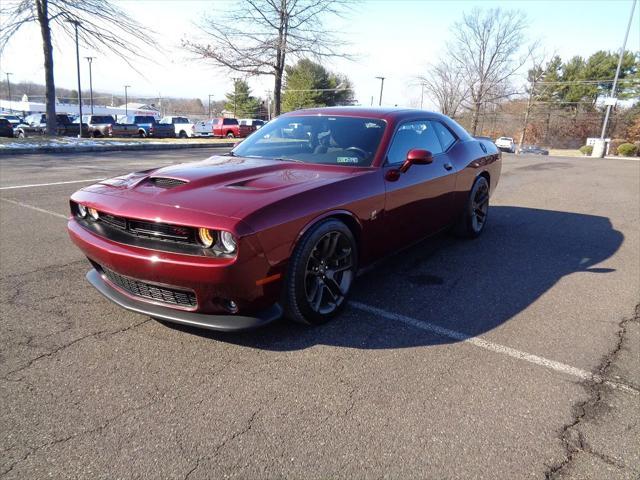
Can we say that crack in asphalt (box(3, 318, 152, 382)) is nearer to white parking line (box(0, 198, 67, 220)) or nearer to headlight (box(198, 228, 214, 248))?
headlight (box(198, 228, 214, 248))

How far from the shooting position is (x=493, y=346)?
9.73 ft

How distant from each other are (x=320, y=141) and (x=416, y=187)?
903 mm

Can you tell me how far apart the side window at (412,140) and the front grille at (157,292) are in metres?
1.92

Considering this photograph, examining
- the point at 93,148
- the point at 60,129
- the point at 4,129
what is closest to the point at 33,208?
the point at 93,148

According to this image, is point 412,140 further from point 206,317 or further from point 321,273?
point 206,317

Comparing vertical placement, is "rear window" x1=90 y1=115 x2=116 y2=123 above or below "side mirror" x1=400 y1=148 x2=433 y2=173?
below

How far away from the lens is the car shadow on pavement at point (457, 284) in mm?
2994

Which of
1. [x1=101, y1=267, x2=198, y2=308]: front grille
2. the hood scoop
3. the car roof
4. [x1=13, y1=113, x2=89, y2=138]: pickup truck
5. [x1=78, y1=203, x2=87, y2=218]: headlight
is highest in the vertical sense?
the car roof

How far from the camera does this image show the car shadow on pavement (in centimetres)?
299

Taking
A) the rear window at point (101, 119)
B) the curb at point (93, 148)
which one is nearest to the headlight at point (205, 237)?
the curb at point (93, 148)

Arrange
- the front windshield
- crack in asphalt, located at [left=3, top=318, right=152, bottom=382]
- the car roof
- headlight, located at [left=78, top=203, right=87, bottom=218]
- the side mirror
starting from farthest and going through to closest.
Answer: the car roof, the front windshield, the side mirror, headlight, located at [left=78, top=203, right=87, bottom=218], crack in asphalt, located at [left=3, top=318, right=152, bottom=382]

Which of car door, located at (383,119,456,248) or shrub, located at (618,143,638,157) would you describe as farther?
shrub, located at (618,143,638,157)

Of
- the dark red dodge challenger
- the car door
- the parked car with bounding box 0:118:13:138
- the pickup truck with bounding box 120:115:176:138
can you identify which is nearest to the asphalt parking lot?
the dark red dodge challenger

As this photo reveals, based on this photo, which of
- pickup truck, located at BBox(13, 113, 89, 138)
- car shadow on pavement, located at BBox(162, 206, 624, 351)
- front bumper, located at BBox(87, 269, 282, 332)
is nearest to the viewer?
front bumper, located at BBox(87, 269, 282, 332)
